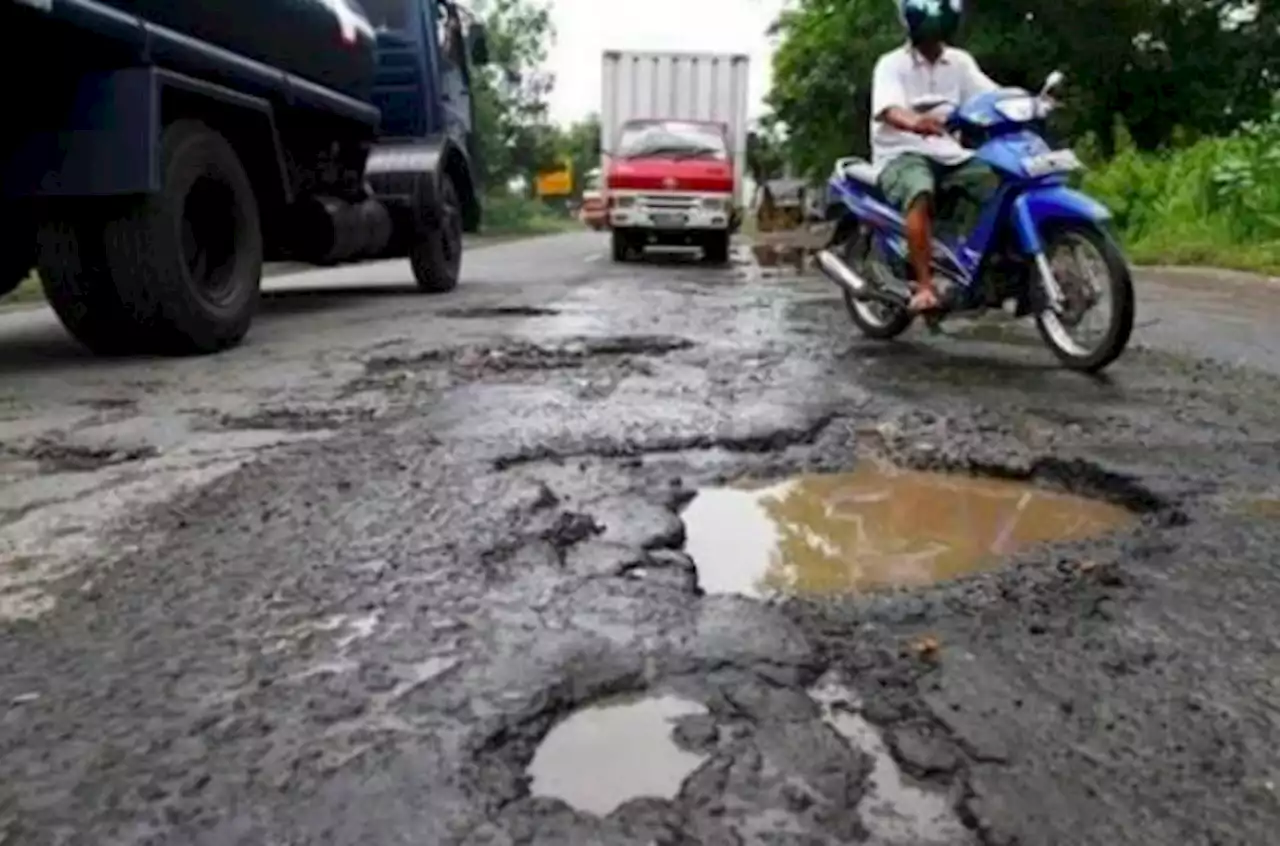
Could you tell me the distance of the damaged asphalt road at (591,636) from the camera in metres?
1.58

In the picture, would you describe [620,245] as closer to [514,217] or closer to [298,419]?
[298,419]

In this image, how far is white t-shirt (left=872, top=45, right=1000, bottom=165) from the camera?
5.67 meters

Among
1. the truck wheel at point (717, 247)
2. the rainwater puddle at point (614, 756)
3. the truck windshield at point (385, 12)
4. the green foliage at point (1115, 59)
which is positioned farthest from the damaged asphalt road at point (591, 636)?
the green foliage at point (1115, 59)

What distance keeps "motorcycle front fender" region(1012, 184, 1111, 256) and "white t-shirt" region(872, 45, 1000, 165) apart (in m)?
0.57

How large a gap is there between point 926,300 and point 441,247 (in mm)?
5499

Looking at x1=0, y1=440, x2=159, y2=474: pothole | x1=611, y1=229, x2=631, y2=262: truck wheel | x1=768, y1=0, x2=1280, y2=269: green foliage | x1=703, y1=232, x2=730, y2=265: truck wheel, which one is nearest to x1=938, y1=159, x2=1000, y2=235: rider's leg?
x1=0, y1=440, x2=159, y2=474: pothole

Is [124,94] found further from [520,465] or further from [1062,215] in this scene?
[1062,215]

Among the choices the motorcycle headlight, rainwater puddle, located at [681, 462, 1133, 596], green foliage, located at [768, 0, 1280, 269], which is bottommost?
rainwater puddle, located at [681, 462, 1133, 596]

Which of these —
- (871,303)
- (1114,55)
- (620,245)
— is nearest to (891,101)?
(871,303)

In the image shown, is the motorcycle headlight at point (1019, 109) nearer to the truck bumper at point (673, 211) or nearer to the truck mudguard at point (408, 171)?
the truck mudguard at point (408, 171)

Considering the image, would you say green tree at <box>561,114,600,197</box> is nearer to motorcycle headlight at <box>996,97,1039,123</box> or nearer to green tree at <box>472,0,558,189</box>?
green tree at <box>472,0,558,189</box>

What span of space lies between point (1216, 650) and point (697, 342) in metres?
4.14

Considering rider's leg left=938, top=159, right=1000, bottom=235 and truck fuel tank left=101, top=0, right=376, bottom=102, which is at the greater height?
truck fuel tank left=101, top=0, right=376, bottom=102

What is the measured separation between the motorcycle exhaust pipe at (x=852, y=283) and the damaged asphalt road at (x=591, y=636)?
1546 millimetres
